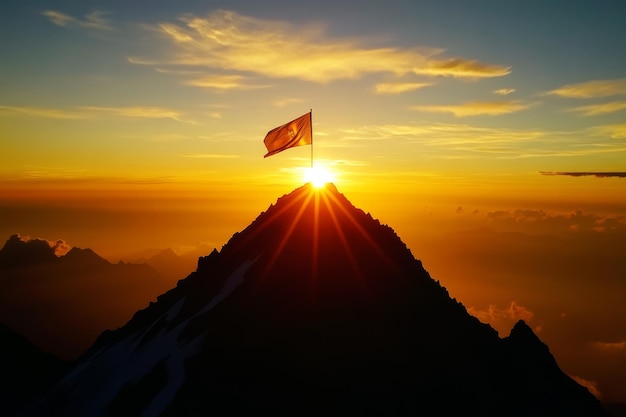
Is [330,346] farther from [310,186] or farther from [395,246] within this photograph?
[310,186]

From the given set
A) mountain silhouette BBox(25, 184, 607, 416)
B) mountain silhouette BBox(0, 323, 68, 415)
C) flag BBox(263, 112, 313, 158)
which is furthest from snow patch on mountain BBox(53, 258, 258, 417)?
flag BBox(263, 112, 313, 158)

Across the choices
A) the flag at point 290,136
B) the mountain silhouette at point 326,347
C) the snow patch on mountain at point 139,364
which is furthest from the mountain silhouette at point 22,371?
the flag at point 290,136

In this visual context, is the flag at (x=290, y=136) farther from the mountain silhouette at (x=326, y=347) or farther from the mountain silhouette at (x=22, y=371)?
the mountain silhouette at (x=22, y=371)

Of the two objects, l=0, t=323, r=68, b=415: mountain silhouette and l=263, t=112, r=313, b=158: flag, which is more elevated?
l=263, t=112, r=313, b=158: flag

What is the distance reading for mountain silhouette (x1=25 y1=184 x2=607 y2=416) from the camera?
43.7 meters

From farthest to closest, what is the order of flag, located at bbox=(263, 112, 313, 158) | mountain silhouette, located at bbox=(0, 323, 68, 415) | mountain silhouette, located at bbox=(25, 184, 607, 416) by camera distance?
mountain silhouette, located at bbox=(0, 323, 68, 415) → flag, located at bbox=(263, 112, 313, 158) → mountain silhouette, located at bbox=(25, 184, 607, 416)

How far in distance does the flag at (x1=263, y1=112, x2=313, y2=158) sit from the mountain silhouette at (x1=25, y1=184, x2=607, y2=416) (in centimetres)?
Answer: 710

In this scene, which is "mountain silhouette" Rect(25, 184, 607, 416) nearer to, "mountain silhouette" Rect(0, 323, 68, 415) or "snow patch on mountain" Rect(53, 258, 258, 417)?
"snow patch on mountain" Rect(53, 258, 258, 417)

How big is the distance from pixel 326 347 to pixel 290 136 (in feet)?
69.3

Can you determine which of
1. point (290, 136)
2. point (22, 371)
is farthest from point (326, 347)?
point (22, 371)

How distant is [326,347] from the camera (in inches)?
1801

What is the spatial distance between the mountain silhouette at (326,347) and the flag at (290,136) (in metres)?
7.10

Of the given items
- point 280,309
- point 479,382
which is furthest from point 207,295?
point 479,382

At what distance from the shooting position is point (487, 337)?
2088 inches
